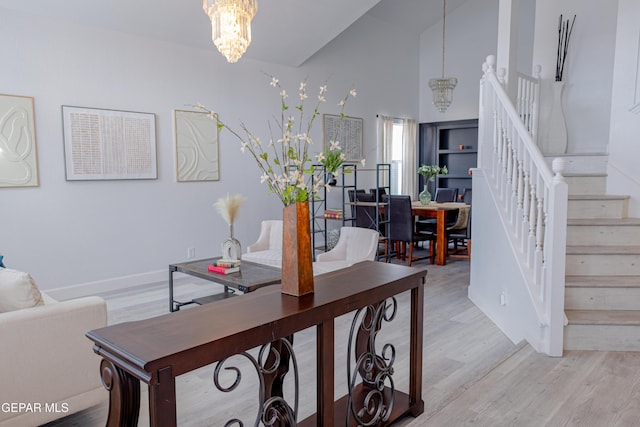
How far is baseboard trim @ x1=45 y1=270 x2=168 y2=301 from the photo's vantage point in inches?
183

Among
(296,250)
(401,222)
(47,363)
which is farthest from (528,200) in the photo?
(47,363)

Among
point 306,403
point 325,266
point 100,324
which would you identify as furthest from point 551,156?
point 100,324

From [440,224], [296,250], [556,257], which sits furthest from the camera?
[440,224]

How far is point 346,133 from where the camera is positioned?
7.73 meters

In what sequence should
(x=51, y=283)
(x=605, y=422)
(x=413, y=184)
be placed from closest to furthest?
(x=605, y=422) → (x=51, y=283) → (x=413, y=184)

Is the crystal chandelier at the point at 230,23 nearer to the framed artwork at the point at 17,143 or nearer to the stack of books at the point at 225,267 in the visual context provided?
the stack of books at the point at 225,267

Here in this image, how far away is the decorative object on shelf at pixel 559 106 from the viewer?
4902 mm

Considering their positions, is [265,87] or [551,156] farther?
[265,87]

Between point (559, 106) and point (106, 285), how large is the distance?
5386 millimetres

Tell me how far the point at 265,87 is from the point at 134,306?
3497 millimetres

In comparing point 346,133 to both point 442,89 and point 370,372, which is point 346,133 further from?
point 370,372

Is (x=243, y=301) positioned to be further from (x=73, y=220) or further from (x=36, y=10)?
(x=36, y=10)

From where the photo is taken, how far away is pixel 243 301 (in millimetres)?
1729

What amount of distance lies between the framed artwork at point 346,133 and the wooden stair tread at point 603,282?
4.73 meters
